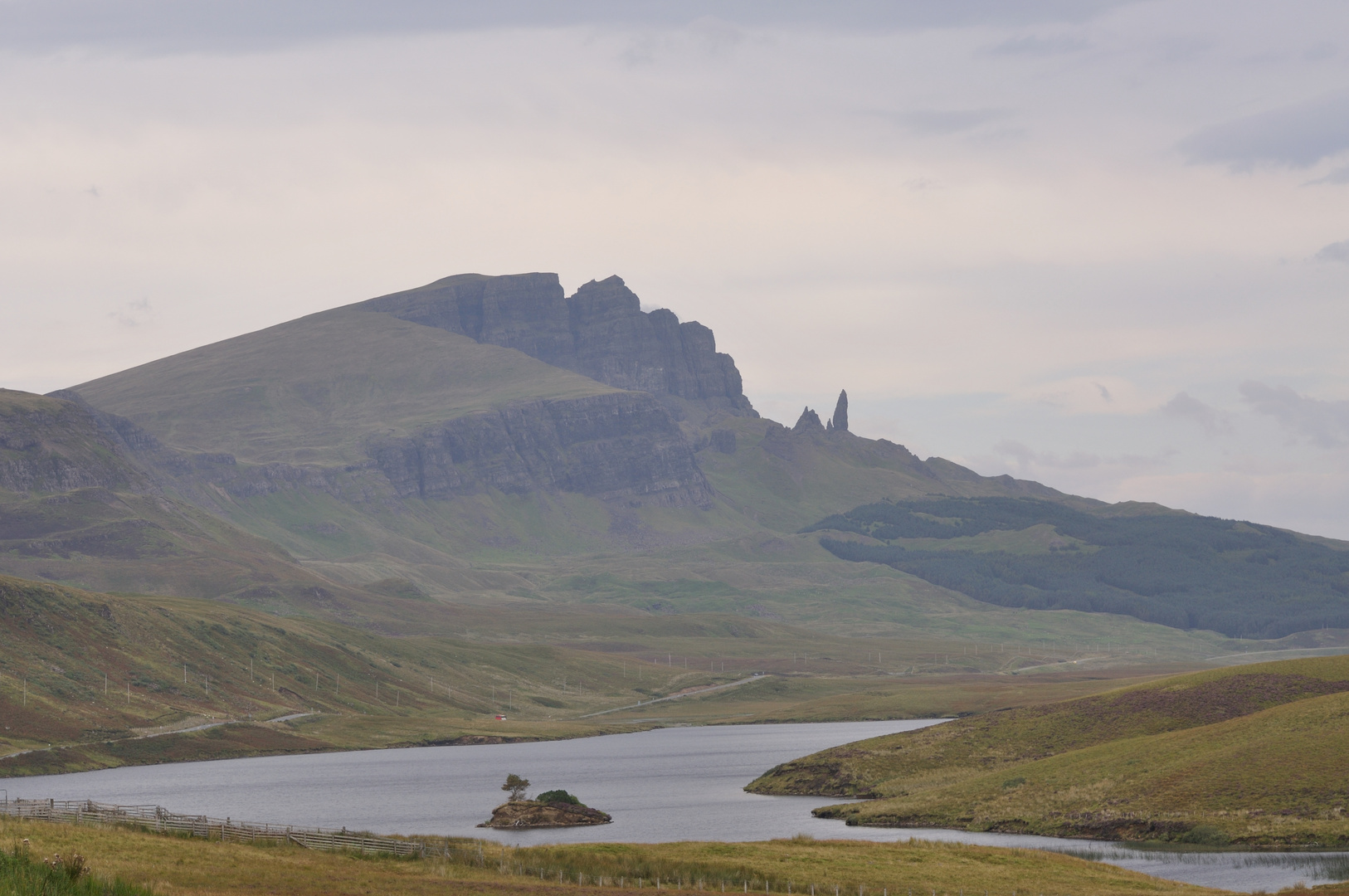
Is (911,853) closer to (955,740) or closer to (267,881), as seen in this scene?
(267,881)

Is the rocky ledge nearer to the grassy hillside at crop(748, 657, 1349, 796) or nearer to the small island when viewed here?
the small island

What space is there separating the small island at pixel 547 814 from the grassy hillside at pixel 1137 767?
23788 mm

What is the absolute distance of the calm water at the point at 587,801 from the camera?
92438mm

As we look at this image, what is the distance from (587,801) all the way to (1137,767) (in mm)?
61768

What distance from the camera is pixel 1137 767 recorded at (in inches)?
4619

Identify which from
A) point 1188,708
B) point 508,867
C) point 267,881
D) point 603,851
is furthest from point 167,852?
point 1188,708

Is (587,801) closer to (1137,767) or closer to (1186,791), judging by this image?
(1137,767)

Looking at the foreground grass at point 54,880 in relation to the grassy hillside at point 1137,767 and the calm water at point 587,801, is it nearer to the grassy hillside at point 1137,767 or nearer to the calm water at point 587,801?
the calm water at point 587,801

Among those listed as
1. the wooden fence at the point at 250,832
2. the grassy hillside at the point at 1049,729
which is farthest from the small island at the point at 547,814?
the wooden fence at the point at 250,832

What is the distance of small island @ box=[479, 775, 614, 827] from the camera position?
130 meters

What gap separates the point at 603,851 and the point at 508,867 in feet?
32.4

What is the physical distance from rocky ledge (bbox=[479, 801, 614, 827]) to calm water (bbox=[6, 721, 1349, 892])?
2539 millimetres

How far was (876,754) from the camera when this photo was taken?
495 feet

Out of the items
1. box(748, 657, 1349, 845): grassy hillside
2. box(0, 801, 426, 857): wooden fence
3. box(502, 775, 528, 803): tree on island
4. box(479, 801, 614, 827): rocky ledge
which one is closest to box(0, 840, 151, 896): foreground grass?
box(0, 801, 426, 857): wooden fence
